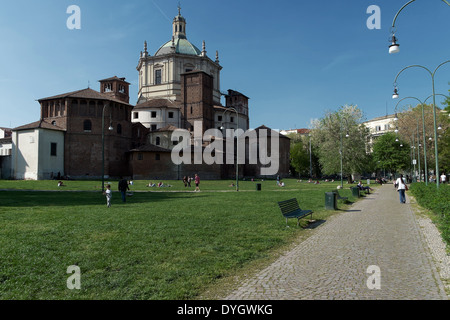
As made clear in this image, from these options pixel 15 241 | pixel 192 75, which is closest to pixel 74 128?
pixel 192 75

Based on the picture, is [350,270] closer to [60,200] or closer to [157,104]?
[60,200]

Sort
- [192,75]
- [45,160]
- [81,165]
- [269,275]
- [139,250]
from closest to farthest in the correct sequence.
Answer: [269,275] < [139,250] < [45,160] < [81,165] < [192,75]

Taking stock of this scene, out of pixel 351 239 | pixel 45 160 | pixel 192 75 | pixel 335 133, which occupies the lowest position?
pixel 351 239

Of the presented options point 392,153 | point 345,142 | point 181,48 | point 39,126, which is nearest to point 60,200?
point 39,126

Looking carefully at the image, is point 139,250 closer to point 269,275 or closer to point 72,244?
point 72,244

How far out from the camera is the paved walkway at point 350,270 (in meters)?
4.96

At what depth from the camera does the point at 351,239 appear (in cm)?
912

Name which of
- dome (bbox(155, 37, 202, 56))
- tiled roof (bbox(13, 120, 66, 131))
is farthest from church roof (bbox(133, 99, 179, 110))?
tiled roof (bbox(13, 120, 66, 131))

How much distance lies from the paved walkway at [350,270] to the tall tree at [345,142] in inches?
1705

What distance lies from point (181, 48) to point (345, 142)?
144 ft

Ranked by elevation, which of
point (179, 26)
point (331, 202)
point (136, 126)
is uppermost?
point (179, 26)

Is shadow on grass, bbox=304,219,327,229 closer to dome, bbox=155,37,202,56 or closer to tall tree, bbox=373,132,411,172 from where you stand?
tall tree, bbox=373,132,411,172

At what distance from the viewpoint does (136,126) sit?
61.8 metres
